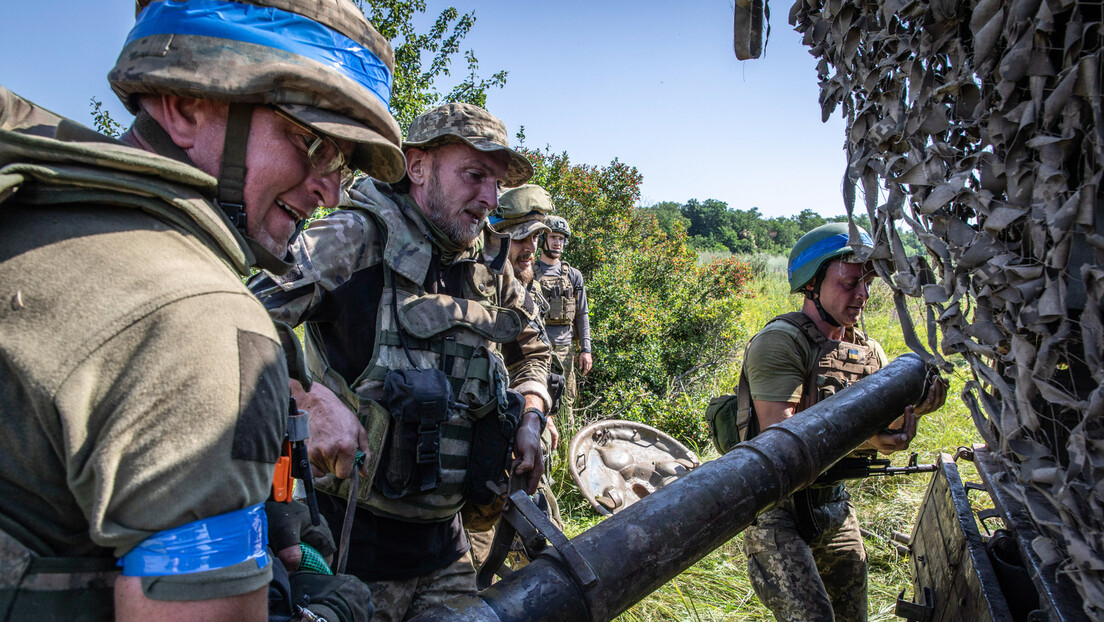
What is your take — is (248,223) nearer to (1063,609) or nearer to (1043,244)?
(1043,244)

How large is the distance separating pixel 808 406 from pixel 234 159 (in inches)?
120

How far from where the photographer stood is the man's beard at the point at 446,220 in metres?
2.75

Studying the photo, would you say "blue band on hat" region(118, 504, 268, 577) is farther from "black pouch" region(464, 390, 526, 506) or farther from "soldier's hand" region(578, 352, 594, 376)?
"soldier's hand" region(578, 352, 594, 376)

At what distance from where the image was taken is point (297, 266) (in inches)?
90.9

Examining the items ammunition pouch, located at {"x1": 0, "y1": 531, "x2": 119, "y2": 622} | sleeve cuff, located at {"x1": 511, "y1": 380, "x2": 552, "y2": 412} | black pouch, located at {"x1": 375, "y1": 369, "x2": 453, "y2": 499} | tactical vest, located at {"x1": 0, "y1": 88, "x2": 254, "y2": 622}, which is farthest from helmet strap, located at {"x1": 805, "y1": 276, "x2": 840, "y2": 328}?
ammunition pouch, located at {"x1": 0, "y1": 531, "x2": 119, "y2": 622}

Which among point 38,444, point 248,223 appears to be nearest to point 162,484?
point 38,444

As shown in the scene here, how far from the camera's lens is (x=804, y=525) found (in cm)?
326

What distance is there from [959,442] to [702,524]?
7.38 m

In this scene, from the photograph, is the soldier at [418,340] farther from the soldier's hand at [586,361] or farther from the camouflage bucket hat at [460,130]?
the soldier's hand at [586,361]

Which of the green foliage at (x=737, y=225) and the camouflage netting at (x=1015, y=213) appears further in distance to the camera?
the green foliage at (x=737, y=225)

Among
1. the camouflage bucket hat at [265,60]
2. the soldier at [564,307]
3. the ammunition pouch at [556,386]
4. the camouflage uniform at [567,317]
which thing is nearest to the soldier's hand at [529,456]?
the ammunition pouch at [556,386]

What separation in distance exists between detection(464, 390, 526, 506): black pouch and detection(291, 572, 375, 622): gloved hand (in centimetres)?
Result: 117

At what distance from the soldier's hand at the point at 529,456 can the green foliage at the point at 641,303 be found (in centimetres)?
501

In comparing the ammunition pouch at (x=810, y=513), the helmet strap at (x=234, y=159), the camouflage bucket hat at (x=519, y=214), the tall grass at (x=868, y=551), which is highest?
the camouflage bucket hat at (x=519, y=214)
